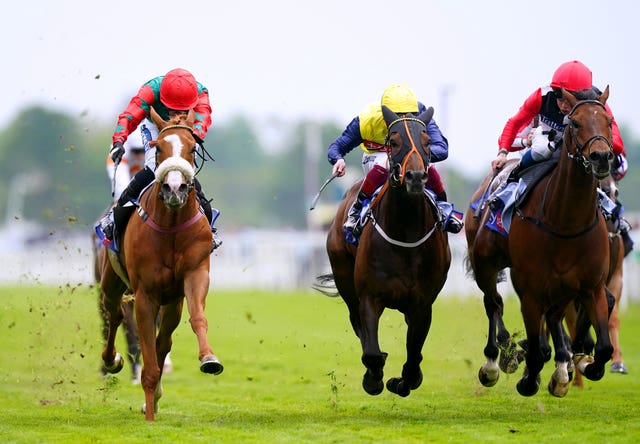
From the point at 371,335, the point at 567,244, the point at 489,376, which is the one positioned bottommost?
A: the point at 489,376

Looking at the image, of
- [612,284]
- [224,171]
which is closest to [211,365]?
[612,284]

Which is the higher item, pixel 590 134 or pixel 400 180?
pixel 590 134

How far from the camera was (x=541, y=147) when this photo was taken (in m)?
10.1

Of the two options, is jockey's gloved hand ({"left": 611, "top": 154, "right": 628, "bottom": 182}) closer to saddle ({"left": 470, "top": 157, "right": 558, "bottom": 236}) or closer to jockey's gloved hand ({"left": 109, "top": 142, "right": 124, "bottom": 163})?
saddle ({"left": 470, "top": 157, "right": 558, "bottom": 236})

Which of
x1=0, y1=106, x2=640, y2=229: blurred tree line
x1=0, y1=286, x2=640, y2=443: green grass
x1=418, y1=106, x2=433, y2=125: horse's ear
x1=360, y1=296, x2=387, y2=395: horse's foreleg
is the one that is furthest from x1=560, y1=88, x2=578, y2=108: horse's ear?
x1=0, y1=106, x2=640, y2=229: blurred tree line

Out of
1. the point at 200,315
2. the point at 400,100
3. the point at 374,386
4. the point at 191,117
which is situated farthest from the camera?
the point at 374,386

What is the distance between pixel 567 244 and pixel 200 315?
115 inches

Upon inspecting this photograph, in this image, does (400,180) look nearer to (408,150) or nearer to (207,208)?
(408,150)

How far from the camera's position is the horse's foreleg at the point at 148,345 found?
9.47m

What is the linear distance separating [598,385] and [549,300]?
3518mm

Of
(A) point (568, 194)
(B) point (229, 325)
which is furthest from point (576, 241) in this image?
(B) point (229, 325)

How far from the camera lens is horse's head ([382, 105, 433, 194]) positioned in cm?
895

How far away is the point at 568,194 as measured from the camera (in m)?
9.46

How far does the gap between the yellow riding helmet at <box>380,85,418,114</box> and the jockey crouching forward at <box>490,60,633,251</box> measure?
1.15 meters
